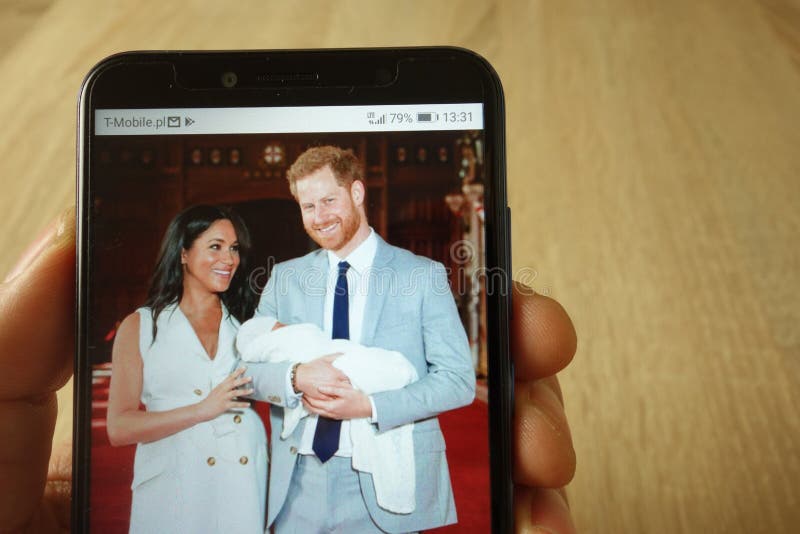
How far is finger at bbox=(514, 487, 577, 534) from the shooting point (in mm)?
267

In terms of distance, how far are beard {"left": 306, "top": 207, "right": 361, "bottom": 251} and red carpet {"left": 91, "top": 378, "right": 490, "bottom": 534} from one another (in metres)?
0.07

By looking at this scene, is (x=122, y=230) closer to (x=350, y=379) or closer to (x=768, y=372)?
(x=350, y=379)

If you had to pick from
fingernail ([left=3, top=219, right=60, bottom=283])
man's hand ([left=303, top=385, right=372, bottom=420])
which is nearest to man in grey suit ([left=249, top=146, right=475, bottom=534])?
man's hand ([left=303, top=385, right=372, bottom=420])

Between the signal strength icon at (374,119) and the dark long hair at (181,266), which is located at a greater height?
the signal strength icon at (374,119)

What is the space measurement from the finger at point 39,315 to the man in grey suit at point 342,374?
0.30 feet

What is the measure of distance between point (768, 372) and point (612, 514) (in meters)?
0.10

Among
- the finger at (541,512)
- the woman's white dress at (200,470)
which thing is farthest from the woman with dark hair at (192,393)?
the finger at (541,512)

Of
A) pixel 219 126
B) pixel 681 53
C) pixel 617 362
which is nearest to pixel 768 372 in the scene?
pixel 617 362

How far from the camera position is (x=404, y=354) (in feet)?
0.88

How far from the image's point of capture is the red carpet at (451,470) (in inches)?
10.4

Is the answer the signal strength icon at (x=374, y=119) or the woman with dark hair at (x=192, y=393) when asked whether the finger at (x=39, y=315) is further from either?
the signal strength icon at (x=374, y=119)

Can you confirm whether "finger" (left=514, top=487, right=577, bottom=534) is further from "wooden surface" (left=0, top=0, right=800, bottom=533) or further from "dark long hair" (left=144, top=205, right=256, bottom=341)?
"dark long hair" (left=144, top=205, right=256, bottom=341)

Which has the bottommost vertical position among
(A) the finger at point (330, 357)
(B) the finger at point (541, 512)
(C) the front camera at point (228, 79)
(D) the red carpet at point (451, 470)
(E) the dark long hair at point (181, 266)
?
(B) the finger at point (541, 512)

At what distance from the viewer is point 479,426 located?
27 centimetres
